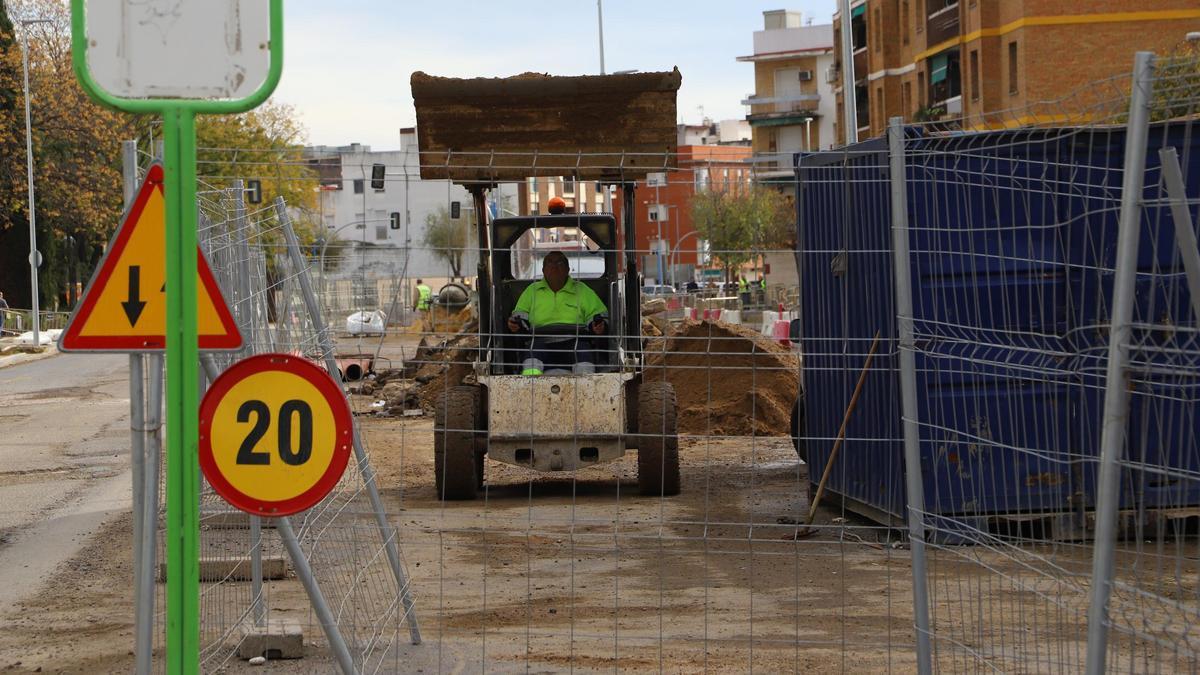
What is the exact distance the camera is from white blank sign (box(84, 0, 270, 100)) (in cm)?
411

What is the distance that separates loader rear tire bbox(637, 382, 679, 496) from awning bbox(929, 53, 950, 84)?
44.8 metres

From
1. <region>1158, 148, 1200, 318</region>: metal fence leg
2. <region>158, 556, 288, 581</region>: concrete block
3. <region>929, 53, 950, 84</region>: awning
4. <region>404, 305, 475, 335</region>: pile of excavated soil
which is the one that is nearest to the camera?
<region>1158, 148, 1200, 318</region>: metal fence leg

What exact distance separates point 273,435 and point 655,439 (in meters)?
7.76

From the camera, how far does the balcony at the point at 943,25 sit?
53438 mm

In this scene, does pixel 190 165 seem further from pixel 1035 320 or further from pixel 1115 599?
pixel 1035 320

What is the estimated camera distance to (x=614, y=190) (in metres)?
14.2

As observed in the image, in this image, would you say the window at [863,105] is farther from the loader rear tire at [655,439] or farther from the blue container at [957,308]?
the blue container at [957,308]

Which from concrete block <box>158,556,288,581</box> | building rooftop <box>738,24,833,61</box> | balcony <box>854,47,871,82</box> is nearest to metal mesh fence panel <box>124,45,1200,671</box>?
concrete block <box>158,556,288,581</box>

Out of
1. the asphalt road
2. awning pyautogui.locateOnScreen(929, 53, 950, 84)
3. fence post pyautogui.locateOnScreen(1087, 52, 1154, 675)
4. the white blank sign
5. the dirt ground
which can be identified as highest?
awning pyautogui.locateOnScreen(929, 53, 950, 84)

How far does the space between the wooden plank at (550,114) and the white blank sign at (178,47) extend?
7.92m

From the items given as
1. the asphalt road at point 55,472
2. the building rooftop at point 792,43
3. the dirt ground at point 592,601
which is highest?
the building rooftop at point 792,43

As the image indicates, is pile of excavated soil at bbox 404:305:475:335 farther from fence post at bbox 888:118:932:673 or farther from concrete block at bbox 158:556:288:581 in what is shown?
fence post at bbox 888:118:932:673

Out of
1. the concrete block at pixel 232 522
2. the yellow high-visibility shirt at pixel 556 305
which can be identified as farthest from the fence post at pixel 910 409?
the yellow high-visibility shirt at pixel 556 305

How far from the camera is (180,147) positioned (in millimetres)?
4070
